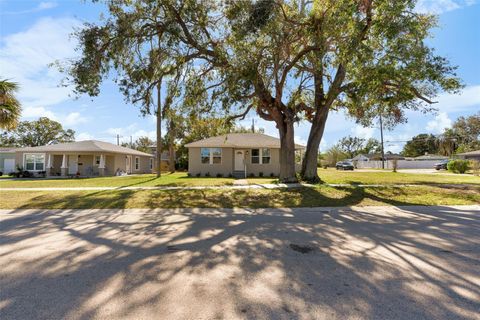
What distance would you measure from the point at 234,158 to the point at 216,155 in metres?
1.63

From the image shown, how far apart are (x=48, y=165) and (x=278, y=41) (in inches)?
985

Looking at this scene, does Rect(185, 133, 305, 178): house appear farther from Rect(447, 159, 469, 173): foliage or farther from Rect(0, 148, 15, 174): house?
Rect(0, 148, 15, 174): house

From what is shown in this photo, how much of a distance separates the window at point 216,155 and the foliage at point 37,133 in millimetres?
38802

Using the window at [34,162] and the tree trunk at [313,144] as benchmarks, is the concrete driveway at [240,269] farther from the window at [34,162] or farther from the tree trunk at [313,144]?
the window at [34,162]

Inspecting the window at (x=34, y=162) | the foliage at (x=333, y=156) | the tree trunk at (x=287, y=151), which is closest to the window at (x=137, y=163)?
the window at (x=34, y=162)

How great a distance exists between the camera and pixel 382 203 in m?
10.6

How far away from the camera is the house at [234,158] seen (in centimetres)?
2517

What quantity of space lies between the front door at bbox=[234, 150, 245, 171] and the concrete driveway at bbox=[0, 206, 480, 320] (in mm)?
17922

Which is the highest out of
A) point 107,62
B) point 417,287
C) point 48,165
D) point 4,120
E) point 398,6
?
point 398,6

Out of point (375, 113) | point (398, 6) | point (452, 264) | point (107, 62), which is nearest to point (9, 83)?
point (107, 62)

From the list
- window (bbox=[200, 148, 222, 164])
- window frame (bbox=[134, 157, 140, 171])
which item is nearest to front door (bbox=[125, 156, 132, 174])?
window frame (bbox=[134, 157, 140, 171])

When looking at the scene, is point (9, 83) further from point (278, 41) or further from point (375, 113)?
point (375, 113)

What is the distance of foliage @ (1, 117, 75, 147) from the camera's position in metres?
48.3

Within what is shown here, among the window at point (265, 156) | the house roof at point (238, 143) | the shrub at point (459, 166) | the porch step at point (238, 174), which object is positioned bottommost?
the porch step at point (238, 174)
